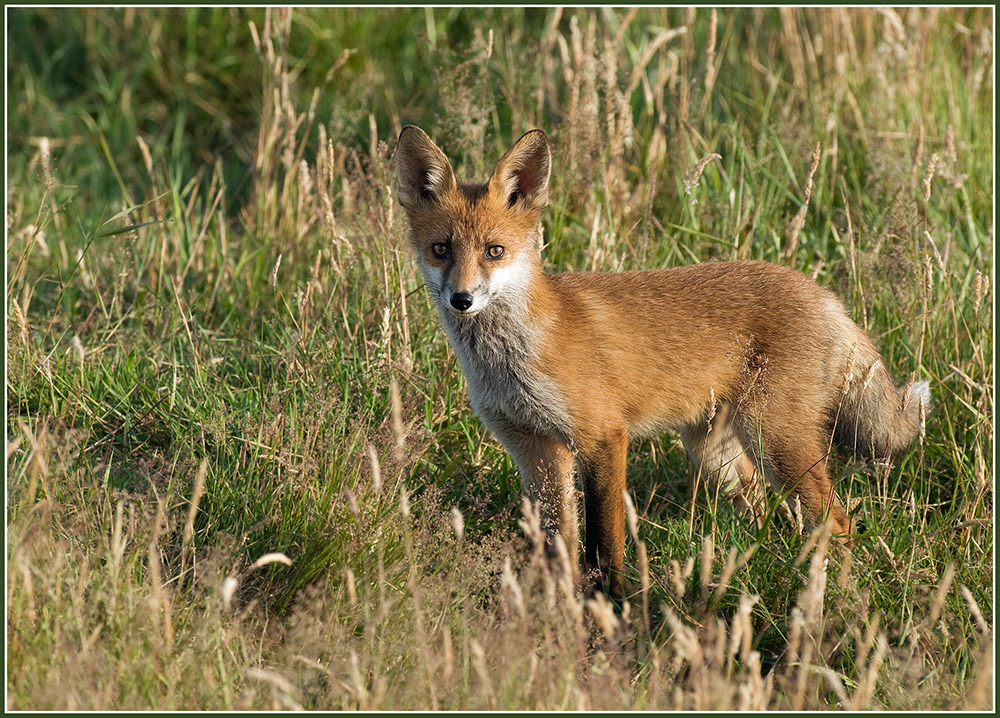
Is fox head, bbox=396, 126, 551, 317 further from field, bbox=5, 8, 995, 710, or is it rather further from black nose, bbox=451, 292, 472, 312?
field, bbox=5, 8, 995, 710

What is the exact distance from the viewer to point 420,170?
4.11m

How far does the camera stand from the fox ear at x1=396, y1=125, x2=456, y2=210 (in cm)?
399

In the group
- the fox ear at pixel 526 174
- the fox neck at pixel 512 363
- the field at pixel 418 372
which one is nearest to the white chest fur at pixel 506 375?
the fox neck at pixel 512 363

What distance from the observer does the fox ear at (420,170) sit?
3.99m

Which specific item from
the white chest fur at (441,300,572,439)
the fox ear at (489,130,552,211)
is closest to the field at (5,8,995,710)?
the white chest fur at (441,300,572,439)

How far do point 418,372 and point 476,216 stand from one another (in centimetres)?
115

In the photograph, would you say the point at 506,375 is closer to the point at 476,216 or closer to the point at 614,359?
the point at 614,359

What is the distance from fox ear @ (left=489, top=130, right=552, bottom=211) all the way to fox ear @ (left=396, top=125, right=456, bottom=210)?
0.21 meters

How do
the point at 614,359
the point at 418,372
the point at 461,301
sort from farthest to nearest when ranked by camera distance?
1. the point at 418,372
2. the point at 614,359
3. the point at 461,301

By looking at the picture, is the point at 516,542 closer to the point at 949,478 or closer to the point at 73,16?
the point at 949,478

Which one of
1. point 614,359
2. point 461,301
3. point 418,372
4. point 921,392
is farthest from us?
point 418,372

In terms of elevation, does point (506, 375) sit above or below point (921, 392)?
above

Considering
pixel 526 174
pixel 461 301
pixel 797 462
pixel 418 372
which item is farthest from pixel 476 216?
pixel 797 462

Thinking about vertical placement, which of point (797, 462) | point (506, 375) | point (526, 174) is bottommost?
point (797, 462)
